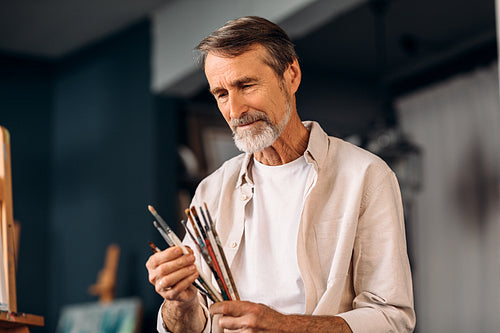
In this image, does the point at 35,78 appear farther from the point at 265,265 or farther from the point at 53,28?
the point at 265,265

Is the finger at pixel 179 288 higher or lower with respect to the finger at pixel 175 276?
lower

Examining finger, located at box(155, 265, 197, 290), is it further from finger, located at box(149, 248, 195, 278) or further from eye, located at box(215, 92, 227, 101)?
eye, located at box(215, 92, 227, 101)

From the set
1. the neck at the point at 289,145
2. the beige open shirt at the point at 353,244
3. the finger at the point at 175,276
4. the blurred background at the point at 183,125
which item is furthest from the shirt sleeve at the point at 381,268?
the blurred background at the point at 183,125

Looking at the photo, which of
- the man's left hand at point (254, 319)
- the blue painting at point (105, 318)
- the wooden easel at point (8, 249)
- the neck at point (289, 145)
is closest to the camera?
the man's left hand at point (254, 319)

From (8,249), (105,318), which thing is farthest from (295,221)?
(105,318)

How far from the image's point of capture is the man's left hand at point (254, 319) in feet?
4.08

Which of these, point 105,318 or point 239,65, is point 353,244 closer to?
point 239,65

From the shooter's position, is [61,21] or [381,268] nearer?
[381,268]

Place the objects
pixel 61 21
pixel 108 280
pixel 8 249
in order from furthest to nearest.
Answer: pixel 61 21, pixel 108 280, pixel 8 249

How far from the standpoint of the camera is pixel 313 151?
1.55m

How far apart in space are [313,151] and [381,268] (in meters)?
0.31

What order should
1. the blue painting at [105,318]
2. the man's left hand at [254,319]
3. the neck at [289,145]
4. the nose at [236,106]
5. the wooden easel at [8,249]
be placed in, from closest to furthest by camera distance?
the man's left hand at [254,319]
the nose at [236,106]
the neck at [289,145]
the wooden easel at [8,249]
the blue painting at [105,318]

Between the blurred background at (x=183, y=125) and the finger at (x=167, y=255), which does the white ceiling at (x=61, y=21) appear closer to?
the blurred background at (x=183, y=125)

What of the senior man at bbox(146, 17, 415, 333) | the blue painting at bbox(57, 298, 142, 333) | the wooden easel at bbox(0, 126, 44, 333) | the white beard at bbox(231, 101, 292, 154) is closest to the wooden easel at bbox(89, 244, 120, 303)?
the blue painting at bbox(57, 298, 142, 333)
